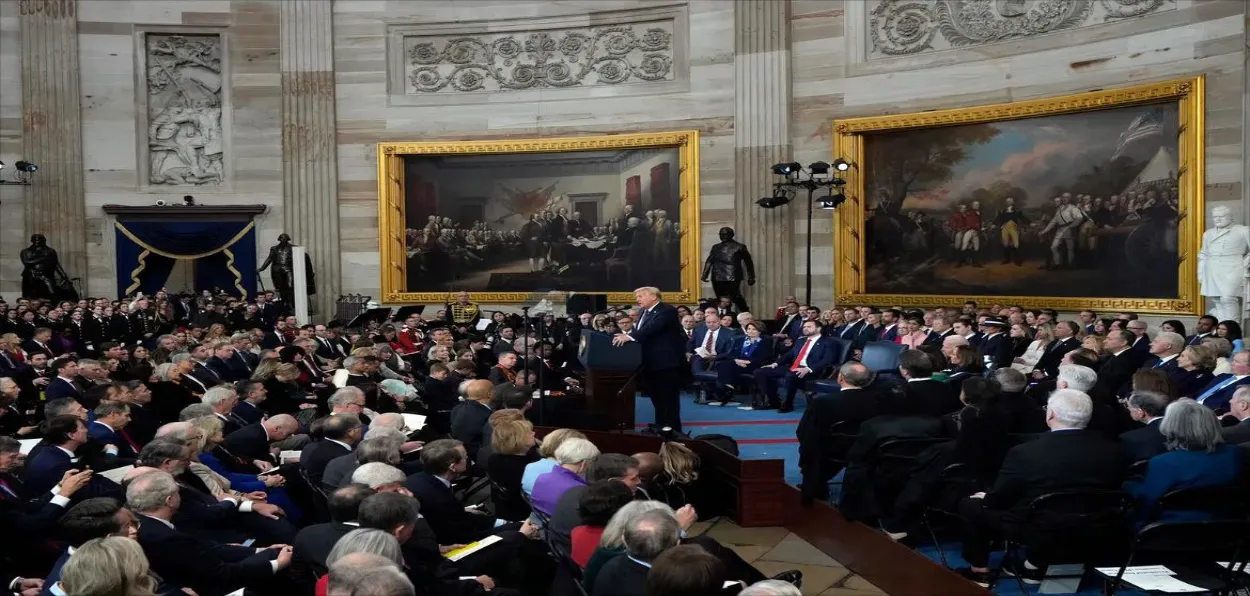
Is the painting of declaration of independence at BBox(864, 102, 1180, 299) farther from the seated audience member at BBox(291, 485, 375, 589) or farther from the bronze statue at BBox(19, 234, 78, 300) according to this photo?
the bronze statue at BBox(19, 234, 78, 300)

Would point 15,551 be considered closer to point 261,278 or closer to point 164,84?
point 261,278

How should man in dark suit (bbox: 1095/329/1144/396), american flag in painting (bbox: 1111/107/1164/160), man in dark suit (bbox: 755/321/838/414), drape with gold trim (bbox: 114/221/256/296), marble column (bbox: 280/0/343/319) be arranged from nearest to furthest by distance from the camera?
man in dark suit (bbox: 1095/329/1144/396) < man in dark suit (bbox: 755/321/838/414) < american flag in painting (bbox: 1111/107/1164/160) < drape with gold trim (bbox: 114/221/256/296) < marble column (bbox: 280/0/343/319)

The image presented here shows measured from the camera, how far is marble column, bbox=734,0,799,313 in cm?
2181

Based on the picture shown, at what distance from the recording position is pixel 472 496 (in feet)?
27.0

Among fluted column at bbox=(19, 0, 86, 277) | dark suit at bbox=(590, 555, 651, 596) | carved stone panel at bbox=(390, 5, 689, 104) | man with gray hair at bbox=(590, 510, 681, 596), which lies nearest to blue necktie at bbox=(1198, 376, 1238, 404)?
man with gray hair at bbox=(590, 510, 681, 596)

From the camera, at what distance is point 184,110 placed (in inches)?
973

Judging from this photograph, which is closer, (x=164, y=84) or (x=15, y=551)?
(x=15, y=551)

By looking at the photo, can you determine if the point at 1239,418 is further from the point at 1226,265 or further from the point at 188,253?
the point at 188,253

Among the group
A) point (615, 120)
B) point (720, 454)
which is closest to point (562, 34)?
point (615, 120)

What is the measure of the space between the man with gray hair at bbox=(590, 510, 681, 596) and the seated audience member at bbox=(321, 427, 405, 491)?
7.15ft

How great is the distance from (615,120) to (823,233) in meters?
5.37

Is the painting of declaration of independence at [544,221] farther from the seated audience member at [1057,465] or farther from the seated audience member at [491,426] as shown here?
the seated audience member at [1057,465]

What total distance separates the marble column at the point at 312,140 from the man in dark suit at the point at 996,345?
15.4 metres

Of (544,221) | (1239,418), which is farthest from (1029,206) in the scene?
→ (1239,418)
